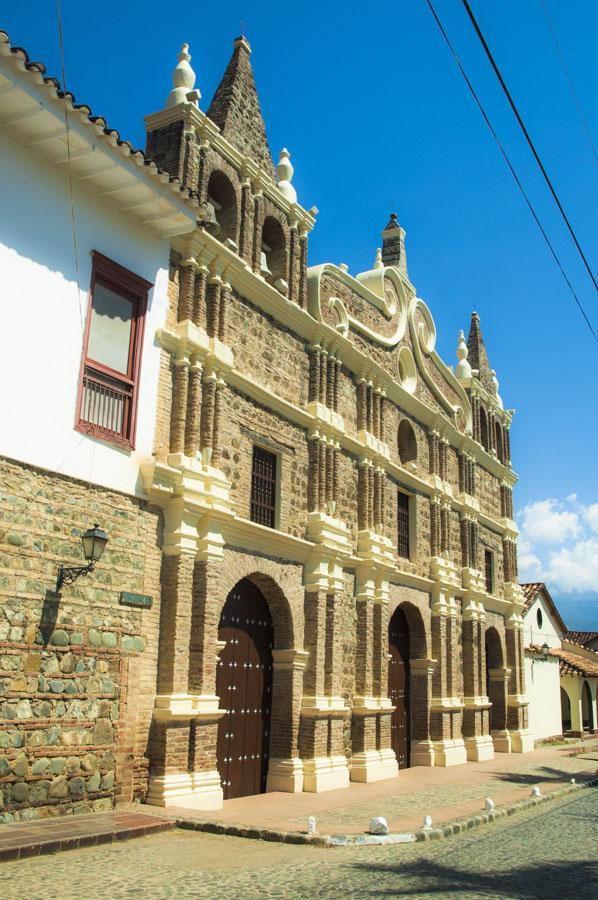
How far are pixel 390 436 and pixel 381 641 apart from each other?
4896mm

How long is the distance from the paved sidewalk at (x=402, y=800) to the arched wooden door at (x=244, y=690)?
0.47 meters

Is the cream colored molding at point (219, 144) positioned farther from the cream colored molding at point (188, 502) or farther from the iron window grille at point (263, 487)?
the cream colored molding at point (188, 502)

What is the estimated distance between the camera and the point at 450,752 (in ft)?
69.4

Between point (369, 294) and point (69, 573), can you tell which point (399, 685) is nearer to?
point (369, 294)

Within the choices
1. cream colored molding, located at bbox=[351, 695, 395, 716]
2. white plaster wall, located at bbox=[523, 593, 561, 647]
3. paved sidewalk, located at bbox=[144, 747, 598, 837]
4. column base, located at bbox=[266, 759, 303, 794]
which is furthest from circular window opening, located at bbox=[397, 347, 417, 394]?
white plaster wall, located at bbox=[523, 593, 561, 647]

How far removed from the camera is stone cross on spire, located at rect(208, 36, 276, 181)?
50.8 ft

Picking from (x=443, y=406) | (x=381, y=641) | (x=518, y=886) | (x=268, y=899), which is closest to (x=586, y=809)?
(x=381, y=641)

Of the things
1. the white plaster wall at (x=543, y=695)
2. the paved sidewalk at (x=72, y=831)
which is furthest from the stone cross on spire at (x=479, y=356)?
the paved sidewalk at (x=72, y=831)

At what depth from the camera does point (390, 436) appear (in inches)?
800

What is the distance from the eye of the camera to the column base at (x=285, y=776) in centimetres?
1463

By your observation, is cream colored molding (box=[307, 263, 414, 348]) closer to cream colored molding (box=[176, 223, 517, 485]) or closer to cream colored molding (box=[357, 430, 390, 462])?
cream colored molding (box=[176, 223, 517, 485])

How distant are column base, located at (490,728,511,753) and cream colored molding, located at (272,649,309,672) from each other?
42.8 feet

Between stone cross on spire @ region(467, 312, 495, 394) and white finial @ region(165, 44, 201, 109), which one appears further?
stone cross on spire @ region(467, 312, 495, 394)

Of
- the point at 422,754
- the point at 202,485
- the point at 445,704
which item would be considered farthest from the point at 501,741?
the point at 202,485
